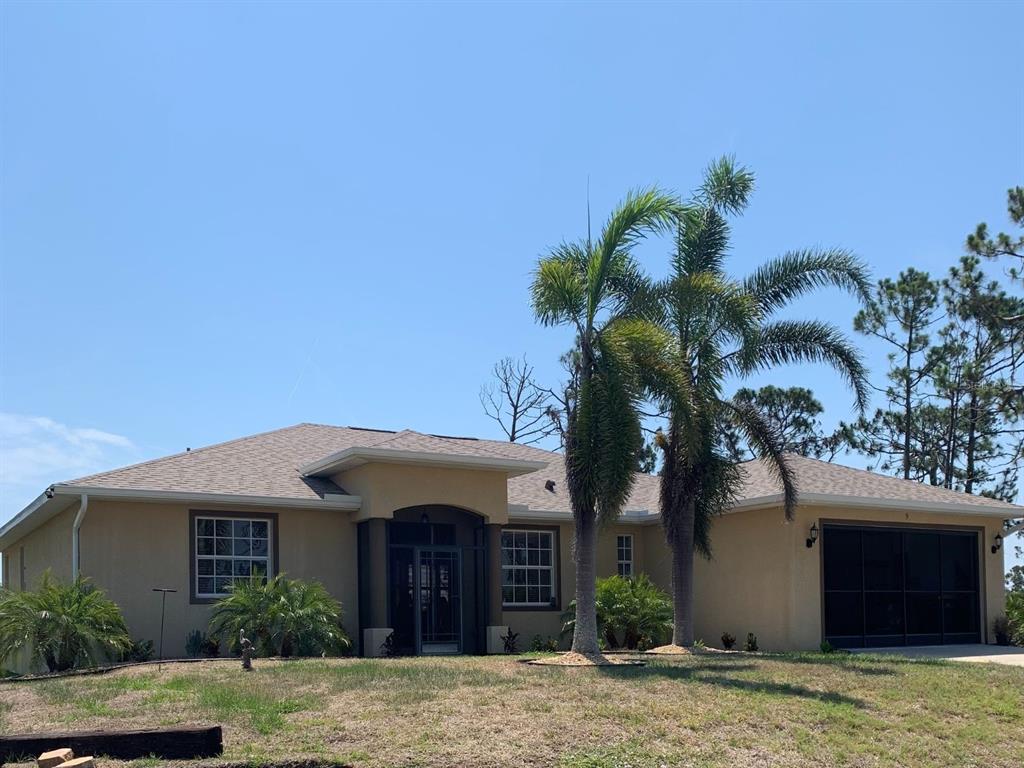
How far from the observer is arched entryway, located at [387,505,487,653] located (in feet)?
66.8

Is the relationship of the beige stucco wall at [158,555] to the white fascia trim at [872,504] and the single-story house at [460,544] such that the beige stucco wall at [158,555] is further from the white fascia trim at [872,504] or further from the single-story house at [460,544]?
the white fascia trim at [872,504]

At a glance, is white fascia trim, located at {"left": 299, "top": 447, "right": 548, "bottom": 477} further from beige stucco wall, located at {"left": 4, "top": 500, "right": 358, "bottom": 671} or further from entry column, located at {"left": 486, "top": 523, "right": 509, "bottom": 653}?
entry column, located at {"left": 486, "top": 523, "right": 509, "bottom": 653}

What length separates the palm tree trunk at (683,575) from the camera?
1881 centimetres

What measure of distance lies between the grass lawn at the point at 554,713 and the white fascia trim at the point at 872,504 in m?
6.73

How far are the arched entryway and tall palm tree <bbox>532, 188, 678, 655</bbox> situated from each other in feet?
17.1

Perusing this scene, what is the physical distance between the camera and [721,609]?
22812 millimetres

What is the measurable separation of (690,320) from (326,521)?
740cm

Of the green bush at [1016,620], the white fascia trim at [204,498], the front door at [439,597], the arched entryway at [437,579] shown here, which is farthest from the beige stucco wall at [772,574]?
the white fascia trim at [204,498]

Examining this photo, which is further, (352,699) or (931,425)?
(931,425)

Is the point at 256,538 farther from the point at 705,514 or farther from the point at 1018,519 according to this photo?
the point at 1018,519

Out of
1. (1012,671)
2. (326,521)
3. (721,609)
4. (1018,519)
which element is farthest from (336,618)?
(1018,519)

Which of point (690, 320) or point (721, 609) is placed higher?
point (690, 320)

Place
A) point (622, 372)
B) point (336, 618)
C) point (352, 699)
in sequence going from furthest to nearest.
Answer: point (336, 618) → point (622, 372) → point (352, 699)

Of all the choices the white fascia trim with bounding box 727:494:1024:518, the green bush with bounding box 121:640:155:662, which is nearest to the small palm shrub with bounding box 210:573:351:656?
the green bush with bounding box 121:640:155:662
